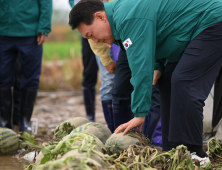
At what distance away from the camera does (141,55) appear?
7.61 feet

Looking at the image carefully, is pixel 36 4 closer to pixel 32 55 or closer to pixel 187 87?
pixel 32 55

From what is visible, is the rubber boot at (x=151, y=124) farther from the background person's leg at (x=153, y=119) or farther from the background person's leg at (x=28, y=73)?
the background person's leg at (x=28, y=73)

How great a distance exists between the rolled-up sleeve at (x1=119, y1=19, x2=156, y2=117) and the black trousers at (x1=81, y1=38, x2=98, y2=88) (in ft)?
6.82

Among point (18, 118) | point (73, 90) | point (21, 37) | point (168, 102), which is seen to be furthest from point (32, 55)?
point (73, 90)

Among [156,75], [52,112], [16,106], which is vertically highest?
[156,75]

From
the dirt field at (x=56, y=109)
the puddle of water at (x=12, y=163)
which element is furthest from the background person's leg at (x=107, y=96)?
the puddle of water at (x=12, y=163)

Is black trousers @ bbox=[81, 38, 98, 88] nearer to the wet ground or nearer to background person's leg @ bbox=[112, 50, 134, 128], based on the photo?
the wet ground

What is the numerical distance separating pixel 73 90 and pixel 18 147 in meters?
5.34

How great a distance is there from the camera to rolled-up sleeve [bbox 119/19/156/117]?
2.30 metres

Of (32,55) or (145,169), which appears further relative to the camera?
(32,55)

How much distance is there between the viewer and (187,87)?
93.0 inches

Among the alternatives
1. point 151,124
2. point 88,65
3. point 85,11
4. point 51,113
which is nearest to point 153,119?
point 151,124

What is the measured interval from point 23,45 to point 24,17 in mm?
366

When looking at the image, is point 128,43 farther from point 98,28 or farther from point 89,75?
point 89,75
